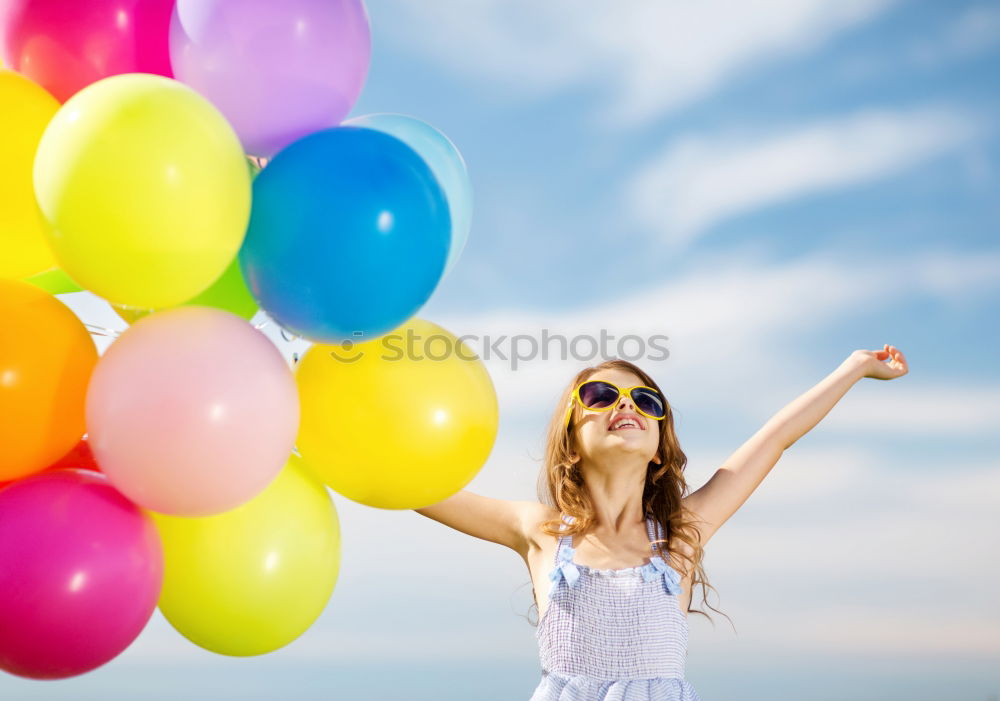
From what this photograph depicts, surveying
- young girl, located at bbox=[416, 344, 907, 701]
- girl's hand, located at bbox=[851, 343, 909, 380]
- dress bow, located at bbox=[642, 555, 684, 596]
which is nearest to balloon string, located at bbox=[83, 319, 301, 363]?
young girl, located at bbox=[416, 344, 907, 701]

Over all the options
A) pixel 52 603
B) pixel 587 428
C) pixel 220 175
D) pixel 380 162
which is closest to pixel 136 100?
pixel 220 175

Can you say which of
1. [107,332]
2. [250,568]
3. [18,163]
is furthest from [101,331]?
[250,568]

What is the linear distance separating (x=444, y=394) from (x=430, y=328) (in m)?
0.25

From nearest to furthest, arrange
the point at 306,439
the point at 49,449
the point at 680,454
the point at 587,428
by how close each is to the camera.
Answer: the point at 49,449, the point at 306,439, the point at 587,428, the point at 680,454

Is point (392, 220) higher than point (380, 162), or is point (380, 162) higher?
point (380, 162)

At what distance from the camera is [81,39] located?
283 cm

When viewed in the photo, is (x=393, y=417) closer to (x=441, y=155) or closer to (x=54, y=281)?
(x=441, y=155)

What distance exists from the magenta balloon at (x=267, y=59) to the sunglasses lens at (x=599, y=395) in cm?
187

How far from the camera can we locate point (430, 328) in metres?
2.91

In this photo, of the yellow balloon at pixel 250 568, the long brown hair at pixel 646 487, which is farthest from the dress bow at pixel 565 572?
the yellow balloon at pixel 250 568

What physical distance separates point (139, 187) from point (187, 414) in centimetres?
58

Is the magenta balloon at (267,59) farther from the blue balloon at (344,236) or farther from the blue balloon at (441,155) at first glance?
the blue balloon at (441,155)

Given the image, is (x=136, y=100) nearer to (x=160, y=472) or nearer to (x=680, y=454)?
(x=160, y=472)

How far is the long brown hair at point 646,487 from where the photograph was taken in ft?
13.6
